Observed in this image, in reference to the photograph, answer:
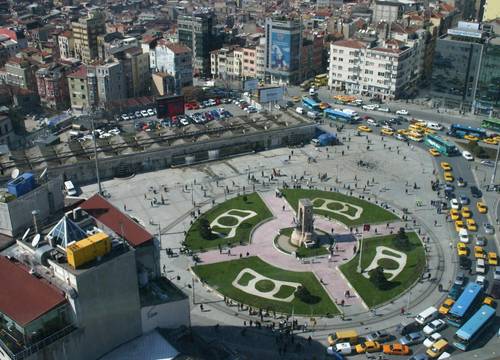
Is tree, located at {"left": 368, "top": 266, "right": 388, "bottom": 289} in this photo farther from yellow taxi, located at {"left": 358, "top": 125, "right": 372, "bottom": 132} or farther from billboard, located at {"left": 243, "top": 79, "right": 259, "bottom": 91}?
billboard, located at {"left": 243, "top": 79, "right": 259, "bottom": 91}

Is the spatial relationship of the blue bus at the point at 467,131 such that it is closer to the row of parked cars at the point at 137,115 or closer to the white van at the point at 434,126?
the white van at the point at 434,126

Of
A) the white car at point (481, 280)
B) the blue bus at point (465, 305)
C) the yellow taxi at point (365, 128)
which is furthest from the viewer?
the yellow taxi at point (365, 128)

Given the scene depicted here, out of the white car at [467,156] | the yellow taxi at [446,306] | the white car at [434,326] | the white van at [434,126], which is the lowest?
the white car at [434,326]

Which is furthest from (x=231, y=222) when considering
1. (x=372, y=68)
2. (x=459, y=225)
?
(x=372, y=68)

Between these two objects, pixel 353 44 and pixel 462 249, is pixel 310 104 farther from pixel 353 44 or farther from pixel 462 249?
pixel 462 249

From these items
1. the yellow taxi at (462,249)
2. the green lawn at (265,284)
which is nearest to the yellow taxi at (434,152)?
the yellow taxi at (462,249)

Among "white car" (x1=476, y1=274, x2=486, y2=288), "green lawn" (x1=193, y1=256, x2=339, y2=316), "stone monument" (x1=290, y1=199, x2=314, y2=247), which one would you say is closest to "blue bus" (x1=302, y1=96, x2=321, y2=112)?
"stone monument" (x1=290, y1=199, x2=314, y2=247)

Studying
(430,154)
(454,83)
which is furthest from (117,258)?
(454,83)
